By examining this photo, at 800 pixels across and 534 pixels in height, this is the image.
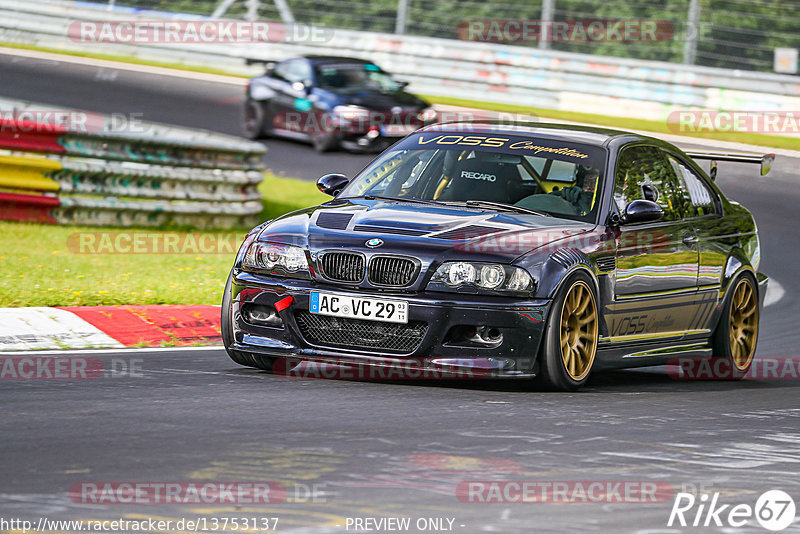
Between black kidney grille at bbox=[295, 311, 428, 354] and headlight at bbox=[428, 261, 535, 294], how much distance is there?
0.82 ft

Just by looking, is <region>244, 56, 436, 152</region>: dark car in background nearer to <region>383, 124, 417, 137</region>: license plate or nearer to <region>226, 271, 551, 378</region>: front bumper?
<region>383, 124, 417, 137</region>: license plate

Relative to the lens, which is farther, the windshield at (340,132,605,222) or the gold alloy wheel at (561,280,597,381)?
the windshield at (340,132,605,222)

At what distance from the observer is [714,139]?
23500 mm

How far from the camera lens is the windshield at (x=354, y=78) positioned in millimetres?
23234

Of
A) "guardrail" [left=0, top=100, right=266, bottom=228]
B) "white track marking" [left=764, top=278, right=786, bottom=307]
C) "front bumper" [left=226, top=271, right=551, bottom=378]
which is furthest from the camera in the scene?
"white track marking" [left=764, top=278, right=786, bottom=307]

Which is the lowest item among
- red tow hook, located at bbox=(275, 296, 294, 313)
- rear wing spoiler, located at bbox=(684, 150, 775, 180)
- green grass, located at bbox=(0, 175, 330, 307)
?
green grass, located at bbox=(0, 175, 330, 307)

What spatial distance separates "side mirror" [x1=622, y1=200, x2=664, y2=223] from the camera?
8.29 metres

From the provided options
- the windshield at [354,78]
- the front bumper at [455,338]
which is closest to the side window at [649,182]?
the front bumper at [455,338]

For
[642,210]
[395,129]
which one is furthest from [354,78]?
[642,210]

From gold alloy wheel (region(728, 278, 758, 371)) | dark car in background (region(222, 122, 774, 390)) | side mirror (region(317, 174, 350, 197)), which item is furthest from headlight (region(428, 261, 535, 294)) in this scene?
gold alloy wheel (region(728, 278, 758, 371))

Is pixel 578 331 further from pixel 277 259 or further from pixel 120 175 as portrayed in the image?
pixel 120 175

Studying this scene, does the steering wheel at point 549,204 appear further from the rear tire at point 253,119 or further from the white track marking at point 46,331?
the rear tire at point 253,119

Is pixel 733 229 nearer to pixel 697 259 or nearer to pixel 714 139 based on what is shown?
pixel 697 259

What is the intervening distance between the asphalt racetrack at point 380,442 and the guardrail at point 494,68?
15676mm
